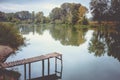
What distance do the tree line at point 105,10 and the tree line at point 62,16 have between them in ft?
6.28

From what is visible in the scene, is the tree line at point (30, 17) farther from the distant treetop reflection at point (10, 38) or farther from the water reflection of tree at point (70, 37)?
the distant treetop reflection at point (10, 38)

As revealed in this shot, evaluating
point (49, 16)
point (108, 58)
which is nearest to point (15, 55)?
point (108, 58)

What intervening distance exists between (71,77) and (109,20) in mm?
33797

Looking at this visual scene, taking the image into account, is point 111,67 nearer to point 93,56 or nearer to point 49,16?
point 93,56

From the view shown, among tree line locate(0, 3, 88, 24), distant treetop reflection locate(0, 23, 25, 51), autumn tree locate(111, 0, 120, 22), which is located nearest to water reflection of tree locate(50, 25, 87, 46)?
distant treetop reflection locate(0, 23, 25, 51)

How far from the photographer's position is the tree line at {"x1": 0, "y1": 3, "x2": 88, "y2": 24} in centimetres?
4574

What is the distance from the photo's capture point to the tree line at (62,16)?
45.7m

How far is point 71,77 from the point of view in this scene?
33.4 feet

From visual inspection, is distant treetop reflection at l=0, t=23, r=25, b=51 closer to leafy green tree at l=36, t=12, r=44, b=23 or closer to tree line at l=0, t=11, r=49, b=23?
tree line at l=0, t=11, r=49, b=23

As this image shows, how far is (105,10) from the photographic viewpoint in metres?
44.1

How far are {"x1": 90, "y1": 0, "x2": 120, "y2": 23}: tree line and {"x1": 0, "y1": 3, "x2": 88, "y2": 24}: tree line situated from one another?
1.91m

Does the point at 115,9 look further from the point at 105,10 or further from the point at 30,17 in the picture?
the point at 30,17

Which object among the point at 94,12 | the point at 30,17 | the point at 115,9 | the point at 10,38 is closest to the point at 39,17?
the point at 30,17

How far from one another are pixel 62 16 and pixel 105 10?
12884 mm
